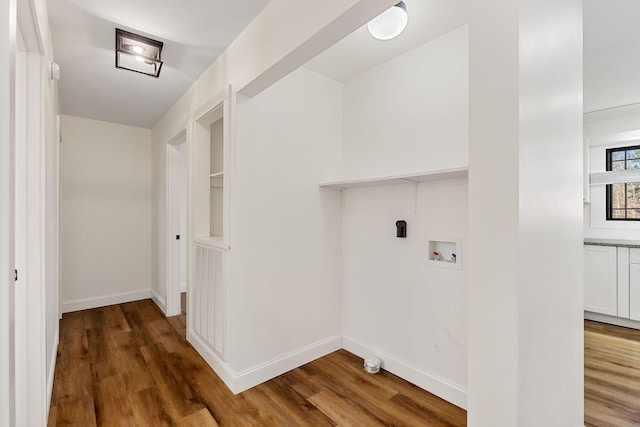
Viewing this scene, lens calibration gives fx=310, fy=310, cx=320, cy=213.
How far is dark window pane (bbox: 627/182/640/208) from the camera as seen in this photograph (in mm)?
3772

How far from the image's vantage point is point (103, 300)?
4055 mm

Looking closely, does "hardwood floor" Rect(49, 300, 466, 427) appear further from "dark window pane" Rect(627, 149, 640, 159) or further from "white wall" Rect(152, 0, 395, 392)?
"dark window pane" Rect(627, 149, 640, 159)

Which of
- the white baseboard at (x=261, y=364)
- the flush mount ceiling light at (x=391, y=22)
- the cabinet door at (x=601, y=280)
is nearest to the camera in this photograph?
the flush mount ceiling light at (x=391, y=22)

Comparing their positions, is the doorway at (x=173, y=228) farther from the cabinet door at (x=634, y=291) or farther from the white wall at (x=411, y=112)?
the cabinet door at (x=634, y=291)

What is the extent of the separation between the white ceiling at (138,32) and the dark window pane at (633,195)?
470cm

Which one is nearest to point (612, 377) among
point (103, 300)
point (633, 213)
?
point (633, 213)

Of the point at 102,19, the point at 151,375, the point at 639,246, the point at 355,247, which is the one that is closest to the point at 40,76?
the point at 102,19

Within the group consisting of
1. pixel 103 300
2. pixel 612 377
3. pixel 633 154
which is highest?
pixel 633 154

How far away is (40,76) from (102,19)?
1.94 feet

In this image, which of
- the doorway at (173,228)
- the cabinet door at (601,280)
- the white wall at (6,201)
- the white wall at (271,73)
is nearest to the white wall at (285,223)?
the white wall at (271,73)

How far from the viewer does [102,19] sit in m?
1.96

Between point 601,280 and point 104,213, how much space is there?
6.18 meters

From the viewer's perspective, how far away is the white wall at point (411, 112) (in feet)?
6.70

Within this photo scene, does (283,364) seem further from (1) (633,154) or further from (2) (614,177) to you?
(1) (633,154)
